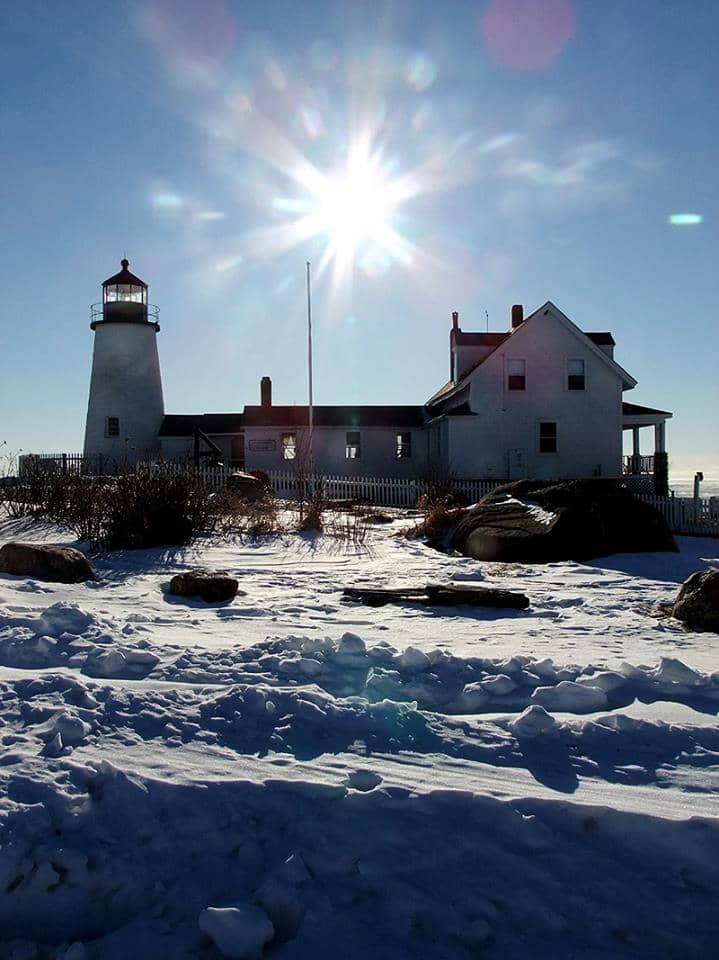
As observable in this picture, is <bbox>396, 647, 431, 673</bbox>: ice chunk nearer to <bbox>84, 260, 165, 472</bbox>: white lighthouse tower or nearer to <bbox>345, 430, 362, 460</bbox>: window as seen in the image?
<bbox>345, 430, 362, 460</bbox>: window

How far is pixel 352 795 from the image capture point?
3.01m

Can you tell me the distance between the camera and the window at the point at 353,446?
32969mm

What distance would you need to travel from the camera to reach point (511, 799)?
2955mm

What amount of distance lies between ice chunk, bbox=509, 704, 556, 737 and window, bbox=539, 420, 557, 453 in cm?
2605

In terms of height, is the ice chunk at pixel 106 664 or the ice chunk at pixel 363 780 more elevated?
the ice chunk at pixel 106 664

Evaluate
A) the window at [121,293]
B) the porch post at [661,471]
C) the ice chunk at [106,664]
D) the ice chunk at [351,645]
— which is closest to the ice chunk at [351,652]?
the ice chunk at [351,645]

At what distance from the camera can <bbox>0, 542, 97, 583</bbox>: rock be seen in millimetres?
8023

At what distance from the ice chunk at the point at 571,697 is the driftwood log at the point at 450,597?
2.96m

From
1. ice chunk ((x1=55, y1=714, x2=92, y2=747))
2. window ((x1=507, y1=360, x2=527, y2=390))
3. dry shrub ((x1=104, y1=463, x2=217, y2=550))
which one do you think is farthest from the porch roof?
ice chunk ((x1=55, y1=714, x2=92, y2=747))

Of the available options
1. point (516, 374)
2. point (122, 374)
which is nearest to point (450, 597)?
point (516, 374)

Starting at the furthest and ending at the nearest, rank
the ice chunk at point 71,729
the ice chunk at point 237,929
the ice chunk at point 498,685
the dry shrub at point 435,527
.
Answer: the dry shrub at point 435,527 < the ice chunk at point 498,685 < the ice chunk at point 71,729 < the ice chunk at point 237,929

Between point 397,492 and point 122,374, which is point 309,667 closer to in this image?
point 397,492

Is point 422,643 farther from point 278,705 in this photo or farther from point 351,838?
point 351,838

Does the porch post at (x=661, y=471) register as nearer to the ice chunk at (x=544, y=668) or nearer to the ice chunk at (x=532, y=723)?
Answer: the ice chunk at (x=544, y=668)
